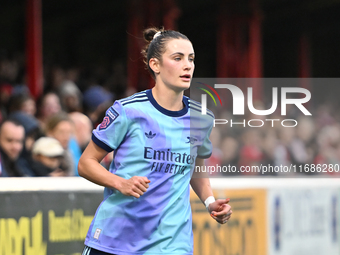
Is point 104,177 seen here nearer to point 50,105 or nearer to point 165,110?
point 165,110

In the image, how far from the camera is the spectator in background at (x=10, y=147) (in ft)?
15.7

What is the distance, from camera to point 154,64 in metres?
2.93

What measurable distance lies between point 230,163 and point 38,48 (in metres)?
4.81

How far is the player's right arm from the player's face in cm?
49

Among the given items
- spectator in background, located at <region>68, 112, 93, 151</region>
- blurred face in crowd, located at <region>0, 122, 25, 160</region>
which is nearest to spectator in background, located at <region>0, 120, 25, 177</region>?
blurred face in crowd, located at <region>0, 122, 25, 160</region>

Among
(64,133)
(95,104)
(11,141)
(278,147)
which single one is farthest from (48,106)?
(278,147)

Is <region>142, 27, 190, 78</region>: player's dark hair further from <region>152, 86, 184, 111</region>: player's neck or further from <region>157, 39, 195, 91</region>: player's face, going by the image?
<region>152, 86, 184, 111</region>: player's neck

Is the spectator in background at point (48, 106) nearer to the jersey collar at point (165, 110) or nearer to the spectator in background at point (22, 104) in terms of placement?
the spectator in background at point (22, 104)

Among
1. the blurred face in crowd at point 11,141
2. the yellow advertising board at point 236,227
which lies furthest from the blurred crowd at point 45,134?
the yellow advertising board at point 236,227

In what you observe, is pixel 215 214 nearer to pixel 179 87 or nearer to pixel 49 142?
pixel 179 87

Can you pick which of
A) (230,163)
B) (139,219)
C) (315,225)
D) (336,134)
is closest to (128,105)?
(139,219)

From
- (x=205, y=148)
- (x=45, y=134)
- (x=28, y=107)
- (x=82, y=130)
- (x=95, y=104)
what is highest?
(x=95, y=104)

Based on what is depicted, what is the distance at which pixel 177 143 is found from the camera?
285 cm

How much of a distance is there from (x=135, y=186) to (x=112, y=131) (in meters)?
0.34
